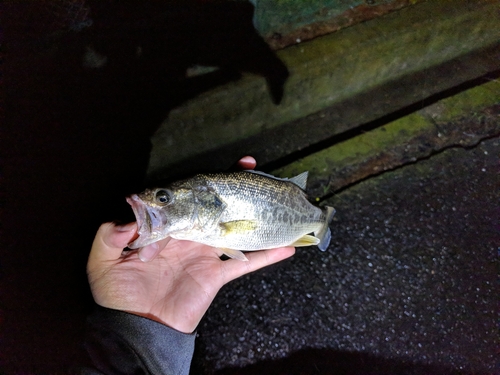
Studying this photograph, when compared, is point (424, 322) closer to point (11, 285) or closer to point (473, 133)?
point (473, 133)

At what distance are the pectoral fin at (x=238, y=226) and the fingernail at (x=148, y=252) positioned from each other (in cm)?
56

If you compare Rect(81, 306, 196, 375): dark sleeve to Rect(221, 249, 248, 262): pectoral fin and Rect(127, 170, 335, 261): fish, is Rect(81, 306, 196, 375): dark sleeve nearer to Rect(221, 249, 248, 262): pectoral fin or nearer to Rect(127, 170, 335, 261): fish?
Rect(127, 170, 335, 261): fish

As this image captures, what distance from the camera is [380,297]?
343cm

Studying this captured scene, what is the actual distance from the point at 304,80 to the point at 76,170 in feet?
11.7

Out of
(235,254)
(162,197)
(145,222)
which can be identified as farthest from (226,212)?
(145,222)

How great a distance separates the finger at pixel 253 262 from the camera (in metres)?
2.89

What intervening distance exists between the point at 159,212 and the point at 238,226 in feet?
2.22

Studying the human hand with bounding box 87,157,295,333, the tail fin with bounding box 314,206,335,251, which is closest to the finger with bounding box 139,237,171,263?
the human hand with bounding box 87,157,295,333

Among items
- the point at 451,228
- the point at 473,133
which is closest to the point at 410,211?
the point at 451,228

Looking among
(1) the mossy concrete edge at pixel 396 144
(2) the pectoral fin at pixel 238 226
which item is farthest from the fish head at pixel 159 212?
(1) the mossy concrete edge at pixel 396 144

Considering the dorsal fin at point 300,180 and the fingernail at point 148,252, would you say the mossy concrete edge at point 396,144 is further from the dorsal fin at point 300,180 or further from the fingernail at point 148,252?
the fingernail at point 148,252

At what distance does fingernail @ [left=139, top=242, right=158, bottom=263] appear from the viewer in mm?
2387

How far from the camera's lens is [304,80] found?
4.27 meters

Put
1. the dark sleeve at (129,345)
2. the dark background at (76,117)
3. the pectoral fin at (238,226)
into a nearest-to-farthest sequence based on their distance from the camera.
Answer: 1. the dark sleeve at (129,345)
2. the pectoral fin at (238,226)
3. the dark background at (76,117)
